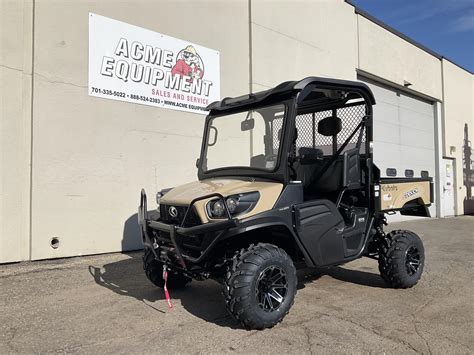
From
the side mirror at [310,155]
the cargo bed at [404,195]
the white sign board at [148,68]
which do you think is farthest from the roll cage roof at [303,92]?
the white sign board at [148,68]

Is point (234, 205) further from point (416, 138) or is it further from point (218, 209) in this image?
point (416, 138)

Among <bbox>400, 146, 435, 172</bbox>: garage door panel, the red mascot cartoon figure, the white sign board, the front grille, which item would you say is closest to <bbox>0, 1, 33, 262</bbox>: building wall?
the white sign board

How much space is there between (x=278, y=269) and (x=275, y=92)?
6.17 ft

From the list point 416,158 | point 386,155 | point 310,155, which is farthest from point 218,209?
point 416,158

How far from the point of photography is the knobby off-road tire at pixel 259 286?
3814mm

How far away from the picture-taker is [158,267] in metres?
5.21

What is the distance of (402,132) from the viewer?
16.9 metres

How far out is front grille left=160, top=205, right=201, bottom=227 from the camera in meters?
4.18

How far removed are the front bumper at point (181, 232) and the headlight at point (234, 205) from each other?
12cm

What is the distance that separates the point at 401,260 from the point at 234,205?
254cm

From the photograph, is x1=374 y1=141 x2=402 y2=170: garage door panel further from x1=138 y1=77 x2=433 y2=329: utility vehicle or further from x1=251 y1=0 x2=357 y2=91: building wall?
x1=138 y1=77 x2=433 y2=329: utility vehicle

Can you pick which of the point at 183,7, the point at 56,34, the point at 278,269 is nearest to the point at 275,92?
the point at 278,269

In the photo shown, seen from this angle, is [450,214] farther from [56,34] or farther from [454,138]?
[56,34]

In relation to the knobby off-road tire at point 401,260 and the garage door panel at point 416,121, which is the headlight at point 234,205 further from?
the garage door panel at point 416,121
